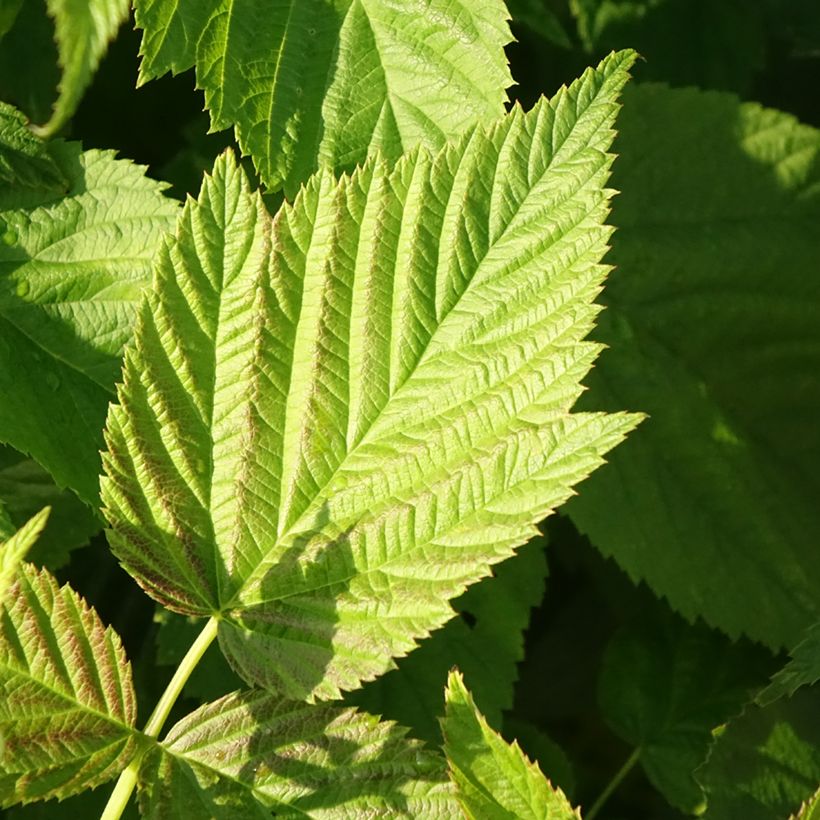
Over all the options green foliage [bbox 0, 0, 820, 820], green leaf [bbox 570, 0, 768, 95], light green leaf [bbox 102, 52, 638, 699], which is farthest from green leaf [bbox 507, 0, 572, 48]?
light green leaf [bbox 102, 52, 638, 699]

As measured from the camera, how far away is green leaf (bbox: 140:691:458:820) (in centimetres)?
90

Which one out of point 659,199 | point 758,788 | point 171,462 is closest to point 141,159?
point 659,199

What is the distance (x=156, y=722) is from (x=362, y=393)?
32 centimetres

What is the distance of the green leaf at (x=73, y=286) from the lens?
117cm

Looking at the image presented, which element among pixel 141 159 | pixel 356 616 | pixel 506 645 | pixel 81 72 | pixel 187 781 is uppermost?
pixel 81 72

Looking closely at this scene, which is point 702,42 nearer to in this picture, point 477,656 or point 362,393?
point 477,656

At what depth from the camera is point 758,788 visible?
1.20 meters

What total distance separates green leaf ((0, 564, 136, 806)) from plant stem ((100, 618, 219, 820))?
13 millimetres

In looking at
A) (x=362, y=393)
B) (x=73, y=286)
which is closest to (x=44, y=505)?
(x=73, y=286)

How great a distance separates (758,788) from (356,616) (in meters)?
0.54

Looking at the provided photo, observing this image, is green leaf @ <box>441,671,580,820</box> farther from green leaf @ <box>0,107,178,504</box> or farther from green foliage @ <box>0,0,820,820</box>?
green leaf @ <box>0,107,178,504</box>

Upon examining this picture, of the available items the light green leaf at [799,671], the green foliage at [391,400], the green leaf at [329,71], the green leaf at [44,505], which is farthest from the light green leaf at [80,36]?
the light green leaf at [799,671]

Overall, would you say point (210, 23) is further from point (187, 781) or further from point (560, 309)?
point (187, 781)

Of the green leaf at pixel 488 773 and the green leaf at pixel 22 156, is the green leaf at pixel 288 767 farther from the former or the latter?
the green leaf at pixel 22 156
